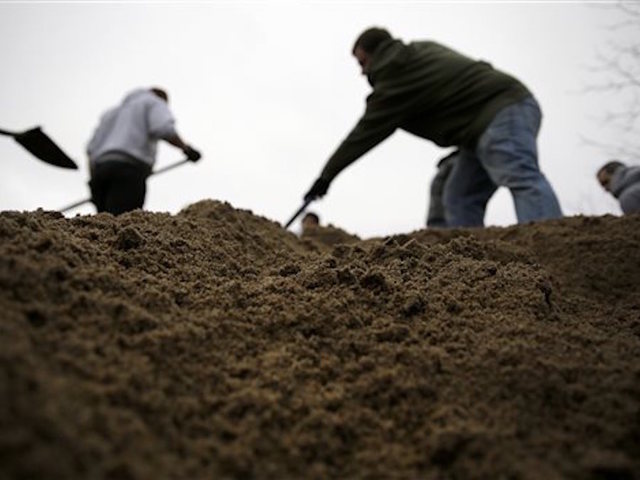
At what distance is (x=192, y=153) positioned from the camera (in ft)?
14.4

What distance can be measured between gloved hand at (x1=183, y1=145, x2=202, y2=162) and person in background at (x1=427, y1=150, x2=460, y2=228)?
242 cm

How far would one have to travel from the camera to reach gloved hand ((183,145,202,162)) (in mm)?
4254

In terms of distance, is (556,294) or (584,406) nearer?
(584,406)

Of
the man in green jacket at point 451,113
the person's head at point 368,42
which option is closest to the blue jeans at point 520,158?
the man in green jacket at point 451,113

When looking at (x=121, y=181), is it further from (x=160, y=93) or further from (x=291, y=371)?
(x=291, y=371)

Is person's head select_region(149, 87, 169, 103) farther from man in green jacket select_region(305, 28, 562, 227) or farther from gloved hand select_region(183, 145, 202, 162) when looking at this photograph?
man in green jacket select_region(305, 28, 562, 227)

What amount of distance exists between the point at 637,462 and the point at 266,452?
2.18 ft

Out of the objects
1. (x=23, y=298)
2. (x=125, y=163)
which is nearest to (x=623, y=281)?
(x=23, y=298)

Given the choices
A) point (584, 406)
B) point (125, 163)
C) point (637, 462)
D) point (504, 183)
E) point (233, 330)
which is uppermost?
point (125, 163)

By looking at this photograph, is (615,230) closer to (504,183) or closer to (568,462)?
(504,183)

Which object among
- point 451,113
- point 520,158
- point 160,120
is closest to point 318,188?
point 451,113

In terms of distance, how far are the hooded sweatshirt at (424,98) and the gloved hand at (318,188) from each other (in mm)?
37

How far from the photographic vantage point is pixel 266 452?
34.9 inches

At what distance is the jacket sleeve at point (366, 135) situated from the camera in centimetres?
356
